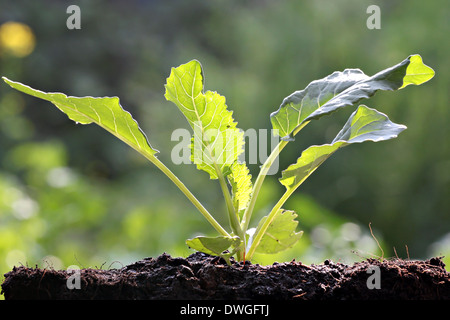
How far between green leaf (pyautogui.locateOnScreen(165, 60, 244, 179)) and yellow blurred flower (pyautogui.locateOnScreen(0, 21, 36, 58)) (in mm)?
2588

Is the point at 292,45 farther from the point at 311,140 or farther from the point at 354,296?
the point at 354,296

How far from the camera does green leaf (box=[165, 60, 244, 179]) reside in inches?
22.0

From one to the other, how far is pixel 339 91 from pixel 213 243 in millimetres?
258

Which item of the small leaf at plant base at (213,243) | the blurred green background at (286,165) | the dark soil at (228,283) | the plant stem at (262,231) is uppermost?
the blurred green background at (286,165)

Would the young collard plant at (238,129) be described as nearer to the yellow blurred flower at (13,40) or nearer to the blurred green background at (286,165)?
the blurred green background at (286,165)

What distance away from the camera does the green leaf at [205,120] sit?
0.56 meters

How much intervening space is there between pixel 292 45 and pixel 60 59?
6.80ft

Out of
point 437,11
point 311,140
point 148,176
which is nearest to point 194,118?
point 311,140

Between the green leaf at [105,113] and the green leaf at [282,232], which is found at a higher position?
the green leaf at [105,113]

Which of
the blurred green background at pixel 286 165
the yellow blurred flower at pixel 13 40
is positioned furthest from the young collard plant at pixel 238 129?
the yellow blurred flower at pixel 13 40

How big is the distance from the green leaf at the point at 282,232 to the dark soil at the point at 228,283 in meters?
0.11

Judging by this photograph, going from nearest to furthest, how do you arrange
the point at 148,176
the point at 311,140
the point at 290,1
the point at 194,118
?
the point at 194,118 < the point at 311,140 < the point at 290,1 < the point at 148,176

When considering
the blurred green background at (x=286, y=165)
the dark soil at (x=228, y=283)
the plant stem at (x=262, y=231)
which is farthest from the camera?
the blurred green background at (x=286, y=165)

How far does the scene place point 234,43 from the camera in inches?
109
